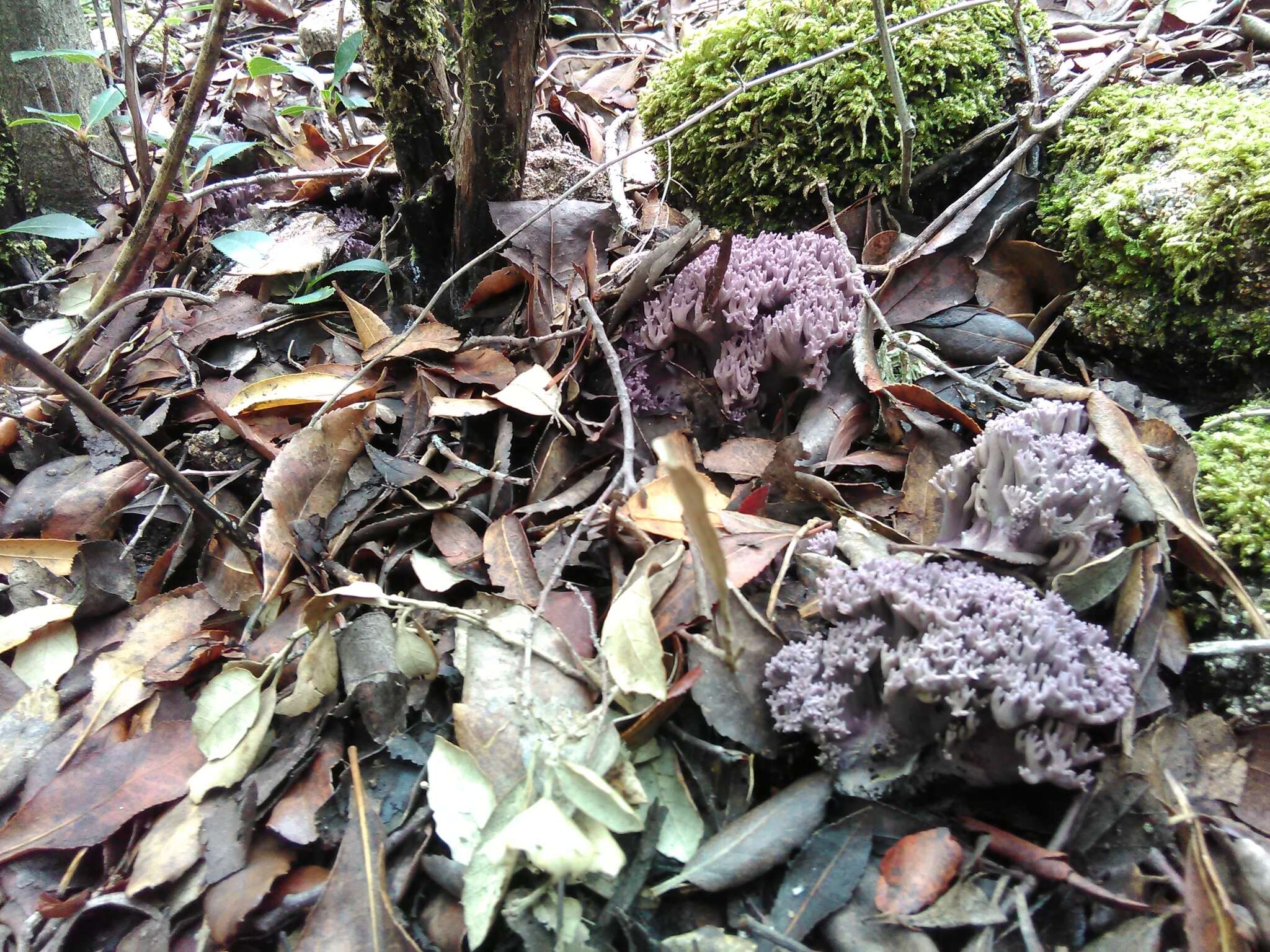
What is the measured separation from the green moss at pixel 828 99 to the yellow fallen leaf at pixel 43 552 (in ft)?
7.84

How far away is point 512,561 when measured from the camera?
188 cm

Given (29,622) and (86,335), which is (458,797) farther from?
(86,335)

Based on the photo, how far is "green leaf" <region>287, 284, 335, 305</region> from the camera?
2.50 meters

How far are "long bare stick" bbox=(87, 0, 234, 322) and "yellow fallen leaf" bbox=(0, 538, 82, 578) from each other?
0.64 metres

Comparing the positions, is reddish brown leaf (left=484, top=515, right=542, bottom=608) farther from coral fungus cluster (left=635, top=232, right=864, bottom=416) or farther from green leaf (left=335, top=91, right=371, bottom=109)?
green leaf (left=335, top=91, right=371, bottom=109)

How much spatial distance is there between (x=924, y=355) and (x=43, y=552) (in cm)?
250

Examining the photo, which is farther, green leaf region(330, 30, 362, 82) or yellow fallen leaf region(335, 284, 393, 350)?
green leaf region(330, 30, 362, 82)

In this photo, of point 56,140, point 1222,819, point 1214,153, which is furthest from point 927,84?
point 56,140

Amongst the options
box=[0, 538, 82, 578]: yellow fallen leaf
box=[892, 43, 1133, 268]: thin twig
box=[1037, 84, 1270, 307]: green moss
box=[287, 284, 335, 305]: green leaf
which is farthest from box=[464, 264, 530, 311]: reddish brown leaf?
box=[1037, 84, 1270, 307]: green moss

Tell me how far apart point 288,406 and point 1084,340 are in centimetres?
244

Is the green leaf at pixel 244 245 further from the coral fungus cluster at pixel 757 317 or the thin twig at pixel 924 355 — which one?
the thin twig at pixel 924 355

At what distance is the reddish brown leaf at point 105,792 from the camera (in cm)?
159

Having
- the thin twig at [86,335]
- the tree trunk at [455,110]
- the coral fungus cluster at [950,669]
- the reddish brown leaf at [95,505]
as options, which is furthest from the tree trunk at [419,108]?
the coral fungus cluster at [950,669]

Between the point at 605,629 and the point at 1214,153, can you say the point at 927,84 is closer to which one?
the point at 1214,153
